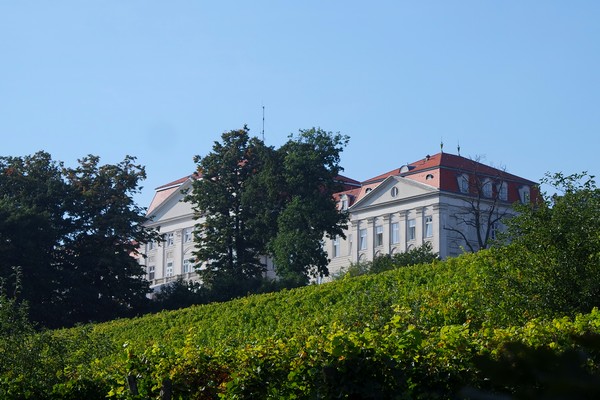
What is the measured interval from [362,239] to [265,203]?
2585cm

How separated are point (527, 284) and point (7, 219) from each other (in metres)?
37.6

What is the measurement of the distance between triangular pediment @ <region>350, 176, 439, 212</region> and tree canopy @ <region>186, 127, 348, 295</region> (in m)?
18.8

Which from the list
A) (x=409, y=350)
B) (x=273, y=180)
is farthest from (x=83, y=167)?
(x=409, y=350)

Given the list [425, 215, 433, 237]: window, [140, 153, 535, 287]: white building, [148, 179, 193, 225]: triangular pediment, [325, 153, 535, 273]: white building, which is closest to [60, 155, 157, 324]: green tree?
[140, 153, 535, 287]: white building

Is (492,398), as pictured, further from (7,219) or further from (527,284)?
(7,219)

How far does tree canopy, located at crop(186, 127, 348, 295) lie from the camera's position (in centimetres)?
5869

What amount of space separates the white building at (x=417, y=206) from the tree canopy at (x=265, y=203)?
13.3m

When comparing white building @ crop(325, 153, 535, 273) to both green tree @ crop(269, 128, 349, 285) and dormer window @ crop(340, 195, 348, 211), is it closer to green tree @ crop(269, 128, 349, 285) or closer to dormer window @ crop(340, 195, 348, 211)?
dormer window @ crop(340, 195, 348, 211)

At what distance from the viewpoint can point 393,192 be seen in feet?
271

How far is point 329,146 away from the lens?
6134 centimetres

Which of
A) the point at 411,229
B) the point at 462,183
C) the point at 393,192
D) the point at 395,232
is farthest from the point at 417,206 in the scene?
the point at 462,183

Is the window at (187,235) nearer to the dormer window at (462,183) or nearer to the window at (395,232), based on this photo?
the window at (395,232)

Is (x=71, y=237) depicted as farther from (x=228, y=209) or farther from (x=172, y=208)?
(x=172, y=208)

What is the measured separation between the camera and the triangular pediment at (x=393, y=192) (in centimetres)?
8038
